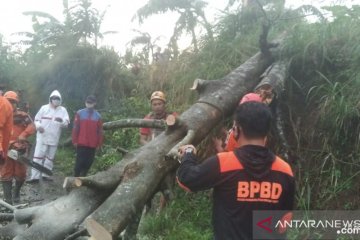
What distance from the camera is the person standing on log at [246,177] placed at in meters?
2.22

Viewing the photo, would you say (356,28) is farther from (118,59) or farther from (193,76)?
(118,59)

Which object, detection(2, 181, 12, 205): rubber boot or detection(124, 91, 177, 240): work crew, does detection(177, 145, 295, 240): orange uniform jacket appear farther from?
detection(2, 181, 12, 205): rubber boot

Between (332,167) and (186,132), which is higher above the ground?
(186,132)

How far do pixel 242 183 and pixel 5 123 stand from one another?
489cm

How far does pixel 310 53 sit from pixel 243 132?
3674mm

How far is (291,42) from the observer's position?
5.73m

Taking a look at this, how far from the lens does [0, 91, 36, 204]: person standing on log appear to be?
6.51 m

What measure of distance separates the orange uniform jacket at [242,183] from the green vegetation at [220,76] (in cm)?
220

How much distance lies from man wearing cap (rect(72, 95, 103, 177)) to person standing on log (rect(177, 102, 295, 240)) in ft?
16.6

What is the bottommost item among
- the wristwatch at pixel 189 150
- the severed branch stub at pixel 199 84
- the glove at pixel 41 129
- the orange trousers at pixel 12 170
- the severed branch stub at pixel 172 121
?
the orange trousers at pixel 12 170

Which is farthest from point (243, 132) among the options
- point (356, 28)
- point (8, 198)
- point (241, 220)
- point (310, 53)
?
point (8, 198)

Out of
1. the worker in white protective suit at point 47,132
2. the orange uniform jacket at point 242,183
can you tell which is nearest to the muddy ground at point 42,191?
the worker in white protective suit at point 47,132

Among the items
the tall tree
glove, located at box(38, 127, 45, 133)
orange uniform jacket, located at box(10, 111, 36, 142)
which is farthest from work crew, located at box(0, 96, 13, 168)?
the tall tree

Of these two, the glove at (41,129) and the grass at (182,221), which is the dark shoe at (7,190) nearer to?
the glove at (41,129)
